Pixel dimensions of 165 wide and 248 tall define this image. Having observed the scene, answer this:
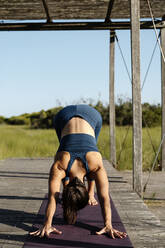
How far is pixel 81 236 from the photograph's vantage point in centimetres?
228

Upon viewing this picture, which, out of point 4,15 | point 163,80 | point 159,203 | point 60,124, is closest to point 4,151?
point 4,15

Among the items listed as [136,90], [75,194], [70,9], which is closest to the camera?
[75,194]

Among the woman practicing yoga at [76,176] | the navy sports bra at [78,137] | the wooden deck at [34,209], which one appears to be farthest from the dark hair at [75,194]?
the wooden deck at [34,209]

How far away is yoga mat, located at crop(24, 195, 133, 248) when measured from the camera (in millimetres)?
2125

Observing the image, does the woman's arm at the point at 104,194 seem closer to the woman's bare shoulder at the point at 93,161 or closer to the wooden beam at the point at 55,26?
the woman's bare shoulder at the point at 93,161

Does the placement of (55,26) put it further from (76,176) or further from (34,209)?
(76,176)

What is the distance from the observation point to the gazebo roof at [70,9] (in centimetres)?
498

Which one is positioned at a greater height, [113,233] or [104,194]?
[104,194]

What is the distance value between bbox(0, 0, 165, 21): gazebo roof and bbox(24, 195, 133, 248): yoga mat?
324cm

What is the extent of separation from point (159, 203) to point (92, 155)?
1900 mm

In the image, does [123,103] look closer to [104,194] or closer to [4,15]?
[4,15]

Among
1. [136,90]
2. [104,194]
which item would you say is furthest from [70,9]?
[104,194]

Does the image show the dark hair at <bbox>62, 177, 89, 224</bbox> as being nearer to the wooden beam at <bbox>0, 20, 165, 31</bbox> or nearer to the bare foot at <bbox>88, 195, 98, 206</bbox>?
the bare foot at <bbox>88, 195, 98, 206</bbox>

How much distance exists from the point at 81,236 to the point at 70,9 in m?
3.82
